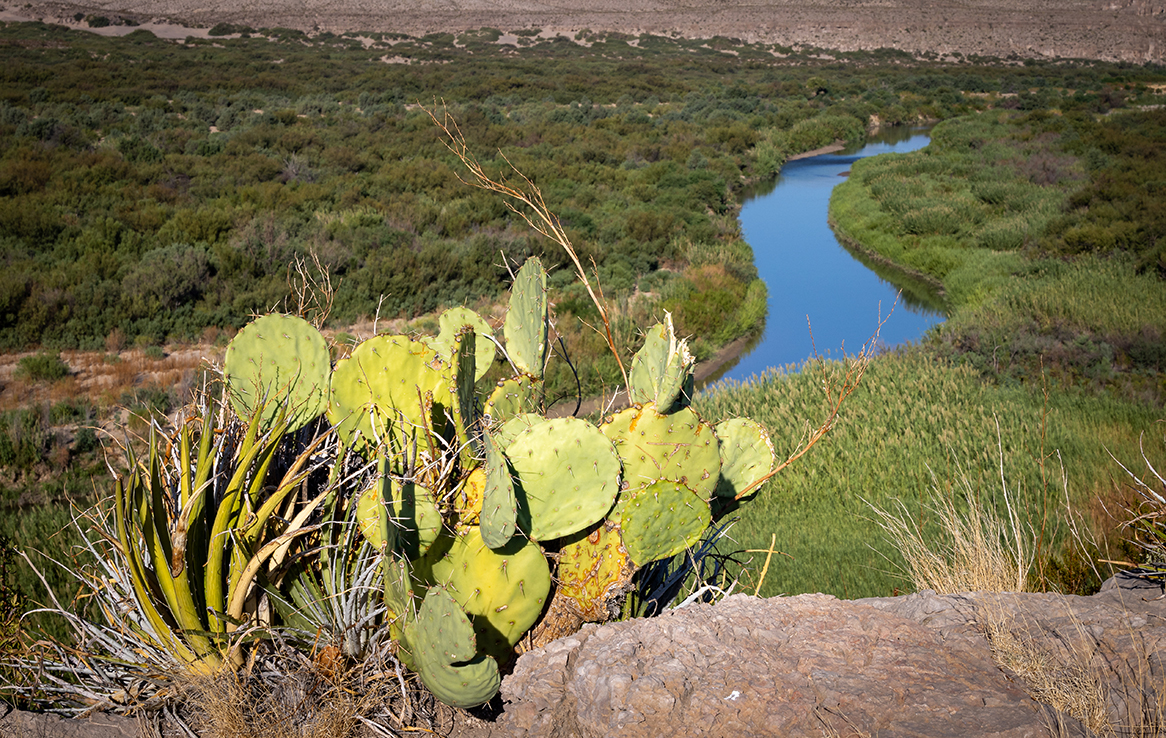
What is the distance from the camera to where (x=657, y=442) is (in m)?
2.87

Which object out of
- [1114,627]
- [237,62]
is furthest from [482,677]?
[237,62]

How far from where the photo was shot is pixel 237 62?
44.5m

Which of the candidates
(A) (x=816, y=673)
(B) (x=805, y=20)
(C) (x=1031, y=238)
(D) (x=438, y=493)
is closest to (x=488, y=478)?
(D) (x=438, y=493)

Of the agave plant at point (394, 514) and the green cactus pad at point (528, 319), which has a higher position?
the green cactus pad at point (528, 319)

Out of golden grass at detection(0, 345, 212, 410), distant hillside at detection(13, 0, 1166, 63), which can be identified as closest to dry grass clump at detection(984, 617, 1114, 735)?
golden grass at detection(0, 345, 212, 410)

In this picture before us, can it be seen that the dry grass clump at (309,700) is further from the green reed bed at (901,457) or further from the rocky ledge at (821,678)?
the green reed bed at (901,457)

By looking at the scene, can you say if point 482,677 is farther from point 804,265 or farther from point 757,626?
point 804,265

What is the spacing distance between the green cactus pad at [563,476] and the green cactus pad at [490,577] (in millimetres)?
86

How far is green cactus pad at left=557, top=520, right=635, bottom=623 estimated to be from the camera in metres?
2.85

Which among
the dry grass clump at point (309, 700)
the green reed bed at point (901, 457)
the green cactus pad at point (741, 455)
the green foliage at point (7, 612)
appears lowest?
the green reed bed at point (901, 457)

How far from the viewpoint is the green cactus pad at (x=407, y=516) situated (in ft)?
8.19

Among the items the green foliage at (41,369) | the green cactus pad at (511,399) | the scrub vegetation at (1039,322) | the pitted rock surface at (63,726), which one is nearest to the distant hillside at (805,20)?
the scrub vegetation at (1039,322)

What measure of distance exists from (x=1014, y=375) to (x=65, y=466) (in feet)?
36.5

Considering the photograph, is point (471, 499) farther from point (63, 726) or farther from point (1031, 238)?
point (1031, 238)
